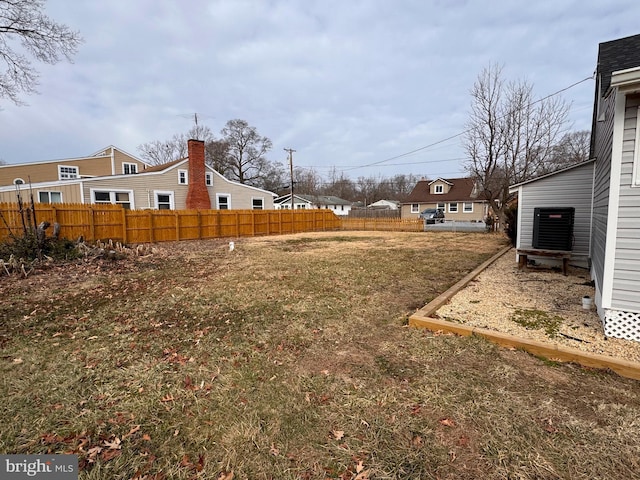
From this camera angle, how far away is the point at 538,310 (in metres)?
4.42

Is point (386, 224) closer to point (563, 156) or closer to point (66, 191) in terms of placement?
point (563, 156)

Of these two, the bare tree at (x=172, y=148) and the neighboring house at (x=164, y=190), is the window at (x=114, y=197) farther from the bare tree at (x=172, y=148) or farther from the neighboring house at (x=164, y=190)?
the bare tree at (x=172, y=148)

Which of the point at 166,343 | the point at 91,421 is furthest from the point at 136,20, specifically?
the point at 91,421

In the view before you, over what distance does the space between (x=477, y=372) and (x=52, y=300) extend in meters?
6.69

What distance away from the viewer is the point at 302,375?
295 centimetres

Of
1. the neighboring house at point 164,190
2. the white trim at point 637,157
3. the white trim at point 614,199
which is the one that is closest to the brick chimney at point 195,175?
the neighboring house at point 164,190

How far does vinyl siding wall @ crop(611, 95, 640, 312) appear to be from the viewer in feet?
10.7

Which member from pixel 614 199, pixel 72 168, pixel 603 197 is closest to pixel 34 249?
pixel 614 199

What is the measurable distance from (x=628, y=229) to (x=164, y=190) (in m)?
20.7

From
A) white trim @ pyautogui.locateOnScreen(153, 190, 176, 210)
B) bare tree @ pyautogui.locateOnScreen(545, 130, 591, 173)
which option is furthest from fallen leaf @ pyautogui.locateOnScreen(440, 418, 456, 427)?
white trim @ pyautogui.locateOnScreen(153, 190, 176, 210)

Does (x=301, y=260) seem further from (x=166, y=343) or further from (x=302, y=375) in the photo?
(x=302, y=375)

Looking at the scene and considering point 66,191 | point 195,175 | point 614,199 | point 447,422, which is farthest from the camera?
point 195,175

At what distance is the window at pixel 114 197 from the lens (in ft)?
53.7

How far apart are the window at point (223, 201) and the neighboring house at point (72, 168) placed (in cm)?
1205
